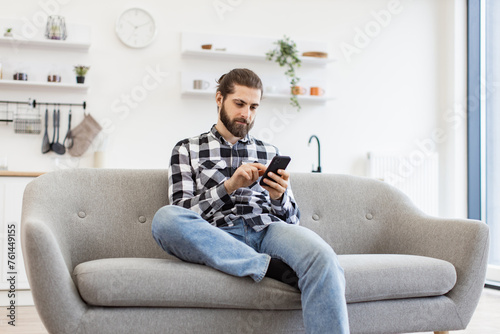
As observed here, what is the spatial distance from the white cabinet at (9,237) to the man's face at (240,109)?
1.86m

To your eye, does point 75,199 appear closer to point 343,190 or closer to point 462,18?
point 343,190

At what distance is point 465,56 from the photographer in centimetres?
503

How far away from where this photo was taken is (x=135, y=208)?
235cm

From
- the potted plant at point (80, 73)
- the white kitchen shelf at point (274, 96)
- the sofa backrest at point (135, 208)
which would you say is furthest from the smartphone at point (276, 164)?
the potted plant at point (80, 73)

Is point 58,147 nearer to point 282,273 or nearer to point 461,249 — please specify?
point 282,273

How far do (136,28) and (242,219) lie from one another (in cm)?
276

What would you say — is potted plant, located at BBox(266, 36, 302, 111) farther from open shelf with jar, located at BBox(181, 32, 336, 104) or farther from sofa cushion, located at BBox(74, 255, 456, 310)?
sofa cushion, located at BBox(74, 255, 456, 310)

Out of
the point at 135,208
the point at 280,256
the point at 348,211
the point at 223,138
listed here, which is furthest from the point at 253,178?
the point at 348,211

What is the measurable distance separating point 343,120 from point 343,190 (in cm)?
242

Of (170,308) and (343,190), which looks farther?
(343,190)

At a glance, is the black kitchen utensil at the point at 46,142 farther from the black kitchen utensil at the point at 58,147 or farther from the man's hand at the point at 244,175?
the man's hand at the point at 244,175

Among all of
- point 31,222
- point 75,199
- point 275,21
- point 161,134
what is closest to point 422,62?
point 275,21

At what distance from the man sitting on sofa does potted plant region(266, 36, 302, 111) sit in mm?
2342

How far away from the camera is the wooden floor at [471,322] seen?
2795mm
